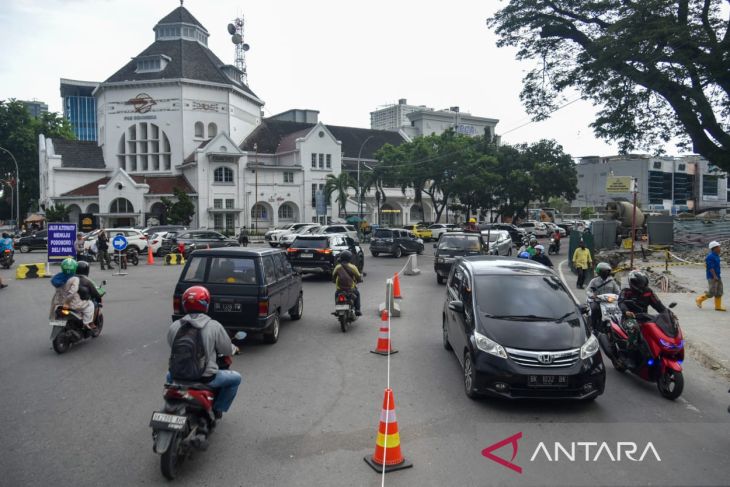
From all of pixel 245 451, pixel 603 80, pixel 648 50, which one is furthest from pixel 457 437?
pixel 603 80

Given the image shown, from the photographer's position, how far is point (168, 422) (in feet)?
15.0

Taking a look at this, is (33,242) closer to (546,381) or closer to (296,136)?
(296,136)

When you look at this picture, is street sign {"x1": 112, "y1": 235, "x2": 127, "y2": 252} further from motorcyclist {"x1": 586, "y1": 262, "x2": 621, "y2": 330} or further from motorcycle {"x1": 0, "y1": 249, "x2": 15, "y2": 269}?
motorcyclist {"x1": 586, "y1": 262, "x2": 621, "y2": 330}

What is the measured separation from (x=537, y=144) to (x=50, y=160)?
52.6 metres

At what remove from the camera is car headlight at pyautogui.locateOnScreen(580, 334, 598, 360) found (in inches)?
259

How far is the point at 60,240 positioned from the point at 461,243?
48.7 feet

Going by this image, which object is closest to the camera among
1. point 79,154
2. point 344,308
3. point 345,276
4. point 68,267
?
point 68,267

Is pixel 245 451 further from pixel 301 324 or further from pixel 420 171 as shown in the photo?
pixel 420 171

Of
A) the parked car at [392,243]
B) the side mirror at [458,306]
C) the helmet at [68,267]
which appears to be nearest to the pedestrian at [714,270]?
the side mirror at [458,306]

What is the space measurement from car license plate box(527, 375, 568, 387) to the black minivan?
15.4ft

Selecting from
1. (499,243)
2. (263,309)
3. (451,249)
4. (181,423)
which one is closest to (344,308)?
(263,309)

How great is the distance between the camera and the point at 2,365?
27.9 ft

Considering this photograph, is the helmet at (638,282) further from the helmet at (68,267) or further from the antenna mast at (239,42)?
the antenna mast at (239,42)

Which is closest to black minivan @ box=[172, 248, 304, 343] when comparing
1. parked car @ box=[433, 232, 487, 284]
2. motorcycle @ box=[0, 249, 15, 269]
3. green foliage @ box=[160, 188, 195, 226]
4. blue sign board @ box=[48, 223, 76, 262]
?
parked car @ box=[433, 232, 487, 284]
